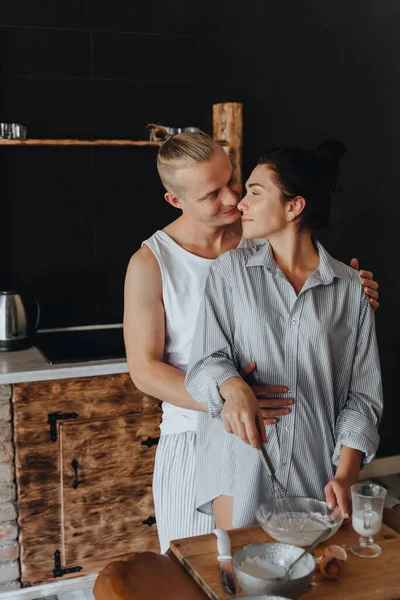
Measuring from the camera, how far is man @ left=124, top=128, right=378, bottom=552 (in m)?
2.08

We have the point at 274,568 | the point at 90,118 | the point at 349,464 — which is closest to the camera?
the point at 274,568

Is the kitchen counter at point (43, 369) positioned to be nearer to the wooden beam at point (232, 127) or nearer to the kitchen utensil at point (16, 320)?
the kitchen utensil at point (16, 320)

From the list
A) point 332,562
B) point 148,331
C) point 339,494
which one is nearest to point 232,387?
point 339,494

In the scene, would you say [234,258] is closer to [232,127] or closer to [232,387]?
[232,387]

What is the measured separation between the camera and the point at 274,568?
4.17ft

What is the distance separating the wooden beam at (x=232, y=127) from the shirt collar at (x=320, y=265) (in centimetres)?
159

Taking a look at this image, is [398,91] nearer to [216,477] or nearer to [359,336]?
[359,336]

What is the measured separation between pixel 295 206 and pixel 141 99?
1.80 metres

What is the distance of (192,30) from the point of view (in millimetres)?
3412

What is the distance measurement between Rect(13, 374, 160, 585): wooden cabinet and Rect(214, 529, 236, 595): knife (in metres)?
1.48

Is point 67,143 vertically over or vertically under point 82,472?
over

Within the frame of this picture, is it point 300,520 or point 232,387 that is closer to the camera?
point 300,520

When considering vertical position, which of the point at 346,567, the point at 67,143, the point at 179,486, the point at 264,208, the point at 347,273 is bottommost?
the point at 179,486

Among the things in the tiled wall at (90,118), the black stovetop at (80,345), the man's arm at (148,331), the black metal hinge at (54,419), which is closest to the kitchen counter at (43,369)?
the black stovetop at (80,345)
